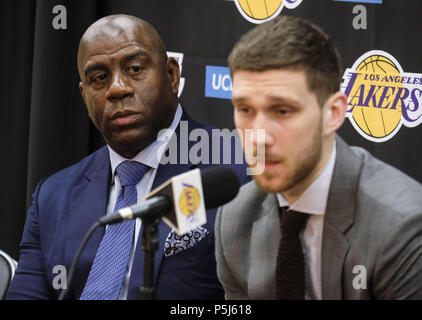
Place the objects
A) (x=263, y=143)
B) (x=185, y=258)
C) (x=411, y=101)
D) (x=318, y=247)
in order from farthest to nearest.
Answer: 1. (x=411, y=101)
2. (x=185, y=258)
3. (x=318, y=247)
4. (x=263, y=143)

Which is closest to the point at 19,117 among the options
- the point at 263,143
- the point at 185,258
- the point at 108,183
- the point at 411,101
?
the point at 108,183

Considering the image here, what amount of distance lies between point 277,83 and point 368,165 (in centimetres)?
41

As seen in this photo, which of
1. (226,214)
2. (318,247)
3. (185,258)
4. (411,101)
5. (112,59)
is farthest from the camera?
(411,101)

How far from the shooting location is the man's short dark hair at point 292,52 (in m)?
1.27

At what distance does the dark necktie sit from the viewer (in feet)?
4.41

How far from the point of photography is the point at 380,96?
2164mm

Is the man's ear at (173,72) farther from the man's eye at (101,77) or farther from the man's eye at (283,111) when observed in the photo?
the man's eye at (283,111)

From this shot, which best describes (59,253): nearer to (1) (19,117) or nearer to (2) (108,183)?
(2) (108,183)

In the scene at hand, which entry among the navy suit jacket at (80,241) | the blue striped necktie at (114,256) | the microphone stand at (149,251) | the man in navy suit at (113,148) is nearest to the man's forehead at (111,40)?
the man in navy suit at (113,148)

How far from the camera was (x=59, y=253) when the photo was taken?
6.07 ft

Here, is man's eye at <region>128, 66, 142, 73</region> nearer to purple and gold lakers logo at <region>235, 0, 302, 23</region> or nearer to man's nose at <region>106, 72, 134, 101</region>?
man's nose at <region>106, 72, 134, 101</region>

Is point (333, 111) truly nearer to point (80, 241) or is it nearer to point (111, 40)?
point (111, 40)

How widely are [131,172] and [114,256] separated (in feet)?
1.00
